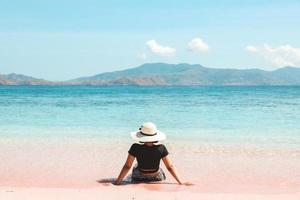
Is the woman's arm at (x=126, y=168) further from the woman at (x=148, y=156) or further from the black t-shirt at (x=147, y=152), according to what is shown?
the black t-shirt at (x=147, y=152)

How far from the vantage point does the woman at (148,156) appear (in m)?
8.16

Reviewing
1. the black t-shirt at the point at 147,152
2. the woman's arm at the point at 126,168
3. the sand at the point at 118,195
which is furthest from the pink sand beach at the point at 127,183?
the black t-shirt at the point at 147,152

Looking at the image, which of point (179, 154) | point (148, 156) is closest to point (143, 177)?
point (148, 156)

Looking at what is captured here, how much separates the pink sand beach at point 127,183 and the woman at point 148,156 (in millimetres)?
203

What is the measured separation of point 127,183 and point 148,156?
23.8 inches

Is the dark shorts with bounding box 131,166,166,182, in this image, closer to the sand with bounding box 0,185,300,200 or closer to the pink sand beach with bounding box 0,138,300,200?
the pink sand beach with bounding box 0,138,300,200

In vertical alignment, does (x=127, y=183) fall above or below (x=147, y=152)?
below

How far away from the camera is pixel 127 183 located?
8.53m

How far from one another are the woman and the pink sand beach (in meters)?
0.20

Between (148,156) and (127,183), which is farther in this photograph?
(127,183)

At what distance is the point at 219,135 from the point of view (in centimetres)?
1605

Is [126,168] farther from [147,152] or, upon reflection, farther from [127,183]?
[147,152]

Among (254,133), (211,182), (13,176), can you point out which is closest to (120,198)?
(211,182)

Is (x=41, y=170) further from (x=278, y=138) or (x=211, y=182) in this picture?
(x=278, y=138)
